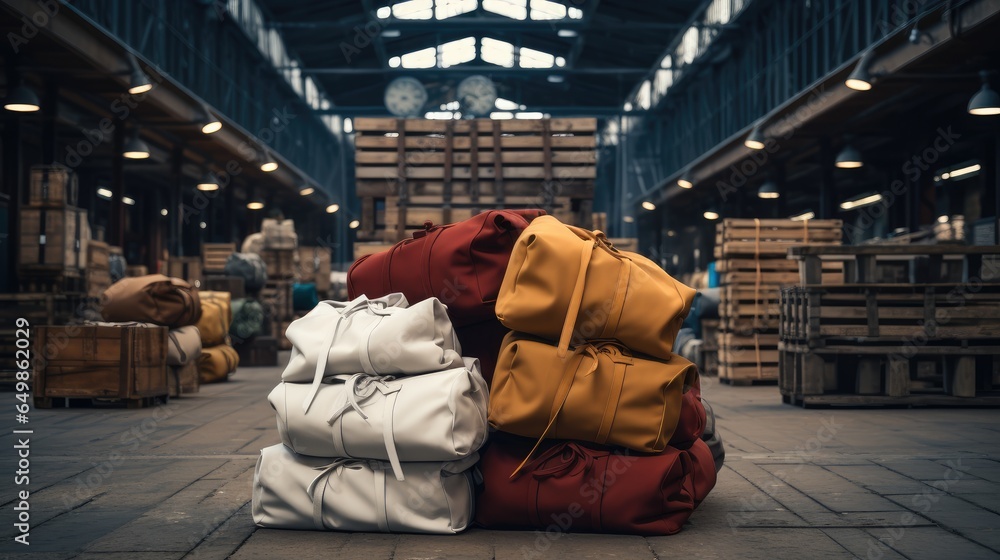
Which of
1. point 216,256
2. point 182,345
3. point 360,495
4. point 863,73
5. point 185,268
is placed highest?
point 863,73

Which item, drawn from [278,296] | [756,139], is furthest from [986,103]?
[278,296]

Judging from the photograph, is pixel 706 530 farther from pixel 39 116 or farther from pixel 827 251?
pixel 39 116

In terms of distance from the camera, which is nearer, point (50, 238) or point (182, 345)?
point (182, 345)

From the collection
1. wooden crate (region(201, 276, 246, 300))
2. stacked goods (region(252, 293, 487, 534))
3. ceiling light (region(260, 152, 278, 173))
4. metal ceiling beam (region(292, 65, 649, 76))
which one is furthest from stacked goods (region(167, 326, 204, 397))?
metal ceiling beam (region(292, 65, 649, 76))

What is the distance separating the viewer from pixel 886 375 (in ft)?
34.0

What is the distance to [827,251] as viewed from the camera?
10.1 meters

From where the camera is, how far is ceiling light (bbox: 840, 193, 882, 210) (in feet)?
93.8

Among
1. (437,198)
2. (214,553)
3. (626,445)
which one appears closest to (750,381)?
(437,198)

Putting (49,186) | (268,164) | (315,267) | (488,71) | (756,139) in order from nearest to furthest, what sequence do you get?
(49,186) → (756,139) → (268,164) → (315,267) → (488,71)

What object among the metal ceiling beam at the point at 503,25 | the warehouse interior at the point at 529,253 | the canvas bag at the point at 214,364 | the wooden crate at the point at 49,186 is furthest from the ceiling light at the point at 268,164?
the canvas bag at the point at 214,364

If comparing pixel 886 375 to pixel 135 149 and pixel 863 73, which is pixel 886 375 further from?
pixel 135 149

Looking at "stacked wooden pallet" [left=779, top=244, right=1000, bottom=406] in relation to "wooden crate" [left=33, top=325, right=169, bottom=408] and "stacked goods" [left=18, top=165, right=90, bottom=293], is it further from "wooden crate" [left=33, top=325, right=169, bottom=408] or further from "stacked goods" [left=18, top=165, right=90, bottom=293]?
"stacked goods" [left=18, top=165, right=90, bottom=293]

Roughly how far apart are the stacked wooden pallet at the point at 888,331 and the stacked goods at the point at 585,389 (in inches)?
245

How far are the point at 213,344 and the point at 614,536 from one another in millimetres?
10793
